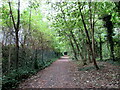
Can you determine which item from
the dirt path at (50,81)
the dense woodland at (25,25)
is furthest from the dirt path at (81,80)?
the dense woodland at (25,25)

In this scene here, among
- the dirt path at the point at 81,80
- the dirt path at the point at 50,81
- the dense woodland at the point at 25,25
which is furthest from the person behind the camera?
the dense woodland at the point at 25,25

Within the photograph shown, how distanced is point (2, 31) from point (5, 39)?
565 millimetres

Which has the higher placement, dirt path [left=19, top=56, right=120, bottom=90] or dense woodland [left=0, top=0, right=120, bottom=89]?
dense woodland [left=0, top=0, right=120, bottom=89]

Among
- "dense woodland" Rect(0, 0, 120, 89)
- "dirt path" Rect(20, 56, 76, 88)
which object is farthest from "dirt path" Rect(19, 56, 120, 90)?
"dense woodland" Rect(0, 0, 120, 89)

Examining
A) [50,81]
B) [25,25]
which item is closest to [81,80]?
[50,81]

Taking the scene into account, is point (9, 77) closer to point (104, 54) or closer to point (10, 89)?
point (10, 89)

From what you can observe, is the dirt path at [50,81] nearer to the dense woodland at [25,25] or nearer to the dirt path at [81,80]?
the dirt path at [81,80]

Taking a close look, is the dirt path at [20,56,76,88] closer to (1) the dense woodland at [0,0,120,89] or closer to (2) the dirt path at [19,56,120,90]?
(2) the dirt path at [19,56,120,90]

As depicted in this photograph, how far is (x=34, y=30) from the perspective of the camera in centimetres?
1141

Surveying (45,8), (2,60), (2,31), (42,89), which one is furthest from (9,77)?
(45,8)

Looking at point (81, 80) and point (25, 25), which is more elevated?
point (25, 25)

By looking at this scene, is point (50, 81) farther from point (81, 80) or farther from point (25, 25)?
point (25, 25)

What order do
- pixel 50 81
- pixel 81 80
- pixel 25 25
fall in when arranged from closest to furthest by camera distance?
1. pixel 81 80
2. pixel 50 81
3. pixel 25 25

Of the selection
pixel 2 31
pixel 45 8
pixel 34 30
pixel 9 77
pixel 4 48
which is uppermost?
pixel 45 8
